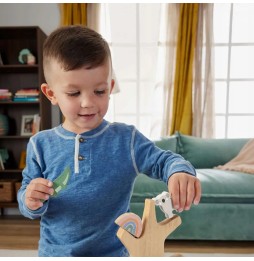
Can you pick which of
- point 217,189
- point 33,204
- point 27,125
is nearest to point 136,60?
point 27,125

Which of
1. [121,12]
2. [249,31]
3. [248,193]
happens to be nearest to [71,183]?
[248,193]

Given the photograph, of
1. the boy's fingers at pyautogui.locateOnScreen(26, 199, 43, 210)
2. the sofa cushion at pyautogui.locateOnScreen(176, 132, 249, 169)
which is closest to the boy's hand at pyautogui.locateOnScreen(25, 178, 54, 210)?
the boy's fingers at pyautogui.locateOnScreen(26, 199, 43, 210)

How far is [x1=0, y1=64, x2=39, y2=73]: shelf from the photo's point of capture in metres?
2.79

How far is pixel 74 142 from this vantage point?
74cm

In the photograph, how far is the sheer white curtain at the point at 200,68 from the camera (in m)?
3.04

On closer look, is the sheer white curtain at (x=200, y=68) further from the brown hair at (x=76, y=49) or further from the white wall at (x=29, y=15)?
the brown hair at (x=76, y=49)

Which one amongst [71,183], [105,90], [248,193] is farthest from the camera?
[248,193]

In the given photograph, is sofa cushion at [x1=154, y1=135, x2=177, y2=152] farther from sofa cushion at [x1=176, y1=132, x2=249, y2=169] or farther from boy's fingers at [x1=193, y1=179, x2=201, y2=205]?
boy's fingers at [x1=193, y1=179, x2=201, y2=205]

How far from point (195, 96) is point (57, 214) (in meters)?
2.63

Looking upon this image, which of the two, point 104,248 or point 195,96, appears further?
point 195,96

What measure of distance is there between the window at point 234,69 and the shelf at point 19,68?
2.08 metres

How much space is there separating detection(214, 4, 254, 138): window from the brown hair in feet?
9.54

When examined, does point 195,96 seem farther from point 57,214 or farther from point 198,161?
point 57,214

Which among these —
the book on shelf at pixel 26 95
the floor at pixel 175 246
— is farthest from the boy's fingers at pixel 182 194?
the book on shelf at pixel 26 95
